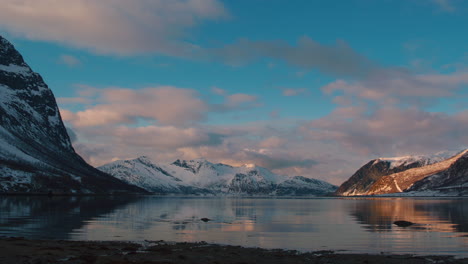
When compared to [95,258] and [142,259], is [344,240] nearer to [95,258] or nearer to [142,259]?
[142,259]

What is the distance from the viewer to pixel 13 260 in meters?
43.4

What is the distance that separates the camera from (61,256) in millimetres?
46844

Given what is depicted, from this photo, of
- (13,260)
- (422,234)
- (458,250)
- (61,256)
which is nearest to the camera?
(13,260)

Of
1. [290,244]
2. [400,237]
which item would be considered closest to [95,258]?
[290,244]

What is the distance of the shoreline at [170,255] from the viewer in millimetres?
45878

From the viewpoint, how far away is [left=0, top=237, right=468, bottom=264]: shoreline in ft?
151

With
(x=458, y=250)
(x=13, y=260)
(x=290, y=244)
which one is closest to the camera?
(x=13, y=260)

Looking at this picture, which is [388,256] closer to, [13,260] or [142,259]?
[142,259]

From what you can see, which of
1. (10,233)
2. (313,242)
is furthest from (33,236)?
(313,242)

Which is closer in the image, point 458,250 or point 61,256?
point 61,256

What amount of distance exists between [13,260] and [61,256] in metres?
4.99

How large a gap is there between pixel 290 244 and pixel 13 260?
40.6m

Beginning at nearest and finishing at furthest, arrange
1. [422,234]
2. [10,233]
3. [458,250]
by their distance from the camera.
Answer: [458,250] < [10,233] < [422,234]

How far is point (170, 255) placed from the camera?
170 feet
